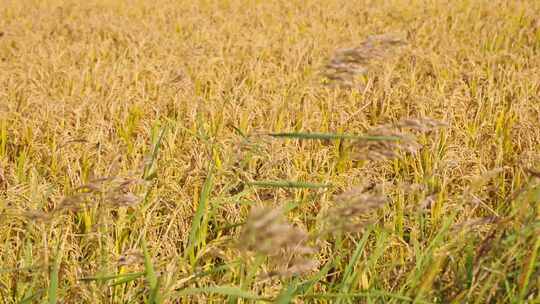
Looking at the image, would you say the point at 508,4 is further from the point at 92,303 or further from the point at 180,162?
the point at 92,303

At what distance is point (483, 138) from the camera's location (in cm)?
244

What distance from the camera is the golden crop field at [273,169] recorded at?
3.64ft

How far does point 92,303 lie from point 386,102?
2157mm

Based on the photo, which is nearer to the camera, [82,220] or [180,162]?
[82,220]

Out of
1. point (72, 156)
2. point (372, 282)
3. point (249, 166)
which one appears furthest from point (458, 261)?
point (72, 156)

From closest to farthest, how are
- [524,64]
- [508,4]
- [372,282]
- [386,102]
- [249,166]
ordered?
1. [372,282]
2. [249,166]
3. [386,102]
4. [524,64]
5. [508,4]

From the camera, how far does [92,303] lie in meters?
1.26

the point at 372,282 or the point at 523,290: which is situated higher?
the point at 523,290

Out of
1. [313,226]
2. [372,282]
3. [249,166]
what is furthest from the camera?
[249,166]

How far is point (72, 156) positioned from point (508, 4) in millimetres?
7302

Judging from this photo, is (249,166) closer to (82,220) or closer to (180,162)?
(180,162)

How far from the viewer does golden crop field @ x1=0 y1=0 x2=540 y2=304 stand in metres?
1.11

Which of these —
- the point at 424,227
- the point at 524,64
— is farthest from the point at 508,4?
the point at 424,227

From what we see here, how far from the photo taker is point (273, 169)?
6.57 ft
